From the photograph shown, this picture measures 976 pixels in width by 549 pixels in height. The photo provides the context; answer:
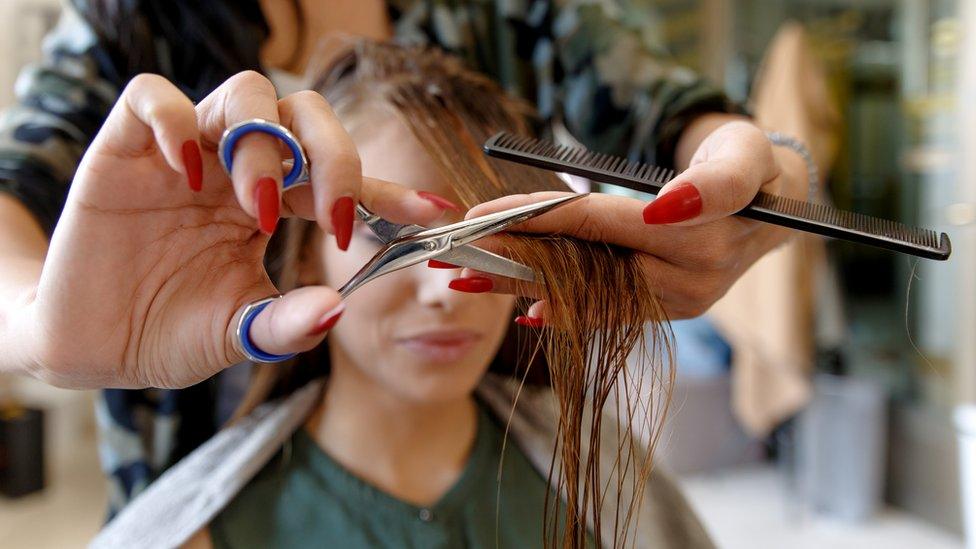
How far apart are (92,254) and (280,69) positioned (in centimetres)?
47

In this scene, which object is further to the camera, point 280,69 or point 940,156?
point 940,156

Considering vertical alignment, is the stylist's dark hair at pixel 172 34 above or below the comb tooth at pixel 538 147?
above

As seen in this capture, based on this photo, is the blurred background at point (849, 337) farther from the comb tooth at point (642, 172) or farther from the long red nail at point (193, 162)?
the long red nail at point (193, 162)

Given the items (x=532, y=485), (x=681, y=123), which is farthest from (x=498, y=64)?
(x=532, y=485)

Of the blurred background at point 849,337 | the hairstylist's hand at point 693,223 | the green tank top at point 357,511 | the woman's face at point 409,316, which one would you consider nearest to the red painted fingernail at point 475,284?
the hairstylist's hand at point 693,223

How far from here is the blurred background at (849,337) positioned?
234cm

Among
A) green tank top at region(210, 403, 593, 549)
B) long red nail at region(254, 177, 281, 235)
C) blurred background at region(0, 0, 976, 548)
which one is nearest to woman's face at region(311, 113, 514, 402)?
green tank top at region(210, 403, 593, 549)

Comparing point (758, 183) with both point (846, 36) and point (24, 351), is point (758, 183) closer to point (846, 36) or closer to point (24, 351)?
point (24, 351)

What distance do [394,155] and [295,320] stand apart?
1.28 feet

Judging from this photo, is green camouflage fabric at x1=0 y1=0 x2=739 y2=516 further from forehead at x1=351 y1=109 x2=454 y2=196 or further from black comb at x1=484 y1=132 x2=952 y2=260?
black comb at x1=484 y1=132 x2=952 y2=260

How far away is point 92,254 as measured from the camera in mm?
476

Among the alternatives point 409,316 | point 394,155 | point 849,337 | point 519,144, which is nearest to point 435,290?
point 409,316

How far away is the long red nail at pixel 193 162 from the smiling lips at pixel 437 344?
41 cm

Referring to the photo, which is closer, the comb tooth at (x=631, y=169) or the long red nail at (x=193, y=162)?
the long red nail at (x=193, y=162)
